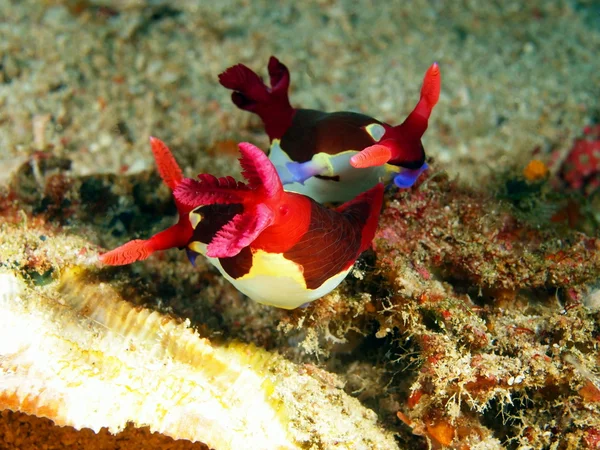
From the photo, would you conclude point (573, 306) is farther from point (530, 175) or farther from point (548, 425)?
point (530, 175)

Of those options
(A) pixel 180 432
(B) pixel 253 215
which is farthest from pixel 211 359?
(B) pixel 253 215

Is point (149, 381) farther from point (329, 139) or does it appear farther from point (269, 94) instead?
point (269, 94)

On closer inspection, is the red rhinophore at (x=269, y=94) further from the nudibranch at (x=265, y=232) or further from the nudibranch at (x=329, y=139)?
the nudibranch at (x=265, y=232)

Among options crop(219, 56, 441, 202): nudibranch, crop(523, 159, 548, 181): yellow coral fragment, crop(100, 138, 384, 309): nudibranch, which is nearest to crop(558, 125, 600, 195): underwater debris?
crop(523, 159, 548, 181): yellow coral fragment

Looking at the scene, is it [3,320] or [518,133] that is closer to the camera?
[3,320]

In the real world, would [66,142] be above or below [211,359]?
below

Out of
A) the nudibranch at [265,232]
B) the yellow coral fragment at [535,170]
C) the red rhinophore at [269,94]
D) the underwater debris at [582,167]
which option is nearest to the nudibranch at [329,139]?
the red rhinophore at [269,94]

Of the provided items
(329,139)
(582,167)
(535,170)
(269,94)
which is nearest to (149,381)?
(329,139)
